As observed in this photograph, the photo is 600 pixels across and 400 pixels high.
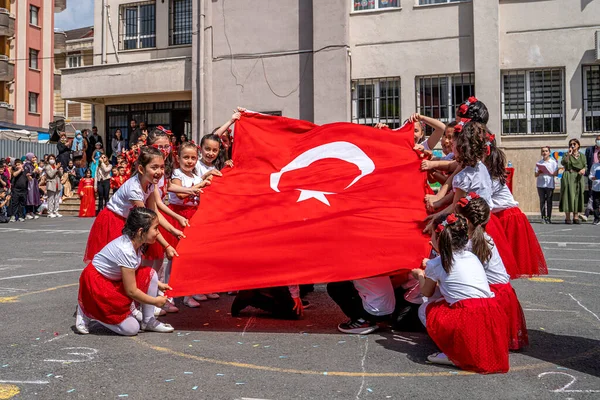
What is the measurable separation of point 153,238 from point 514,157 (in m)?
16.9

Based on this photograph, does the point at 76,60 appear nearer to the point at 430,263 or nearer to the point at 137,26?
the point at 137,26

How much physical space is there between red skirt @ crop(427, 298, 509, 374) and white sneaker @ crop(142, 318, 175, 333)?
7.29 feet

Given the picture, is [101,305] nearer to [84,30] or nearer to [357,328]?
[357,328]

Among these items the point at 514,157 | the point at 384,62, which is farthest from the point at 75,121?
the point at 514,157

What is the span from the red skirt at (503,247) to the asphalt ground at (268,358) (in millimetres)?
581

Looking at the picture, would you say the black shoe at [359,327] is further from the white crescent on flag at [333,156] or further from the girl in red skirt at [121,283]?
the girl in red skirt at [121,283]

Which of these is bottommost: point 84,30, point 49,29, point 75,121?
point 75,121

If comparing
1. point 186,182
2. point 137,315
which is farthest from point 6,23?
point 137,315

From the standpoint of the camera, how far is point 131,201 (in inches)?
242

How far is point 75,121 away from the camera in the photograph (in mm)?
55188

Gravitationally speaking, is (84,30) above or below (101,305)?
above

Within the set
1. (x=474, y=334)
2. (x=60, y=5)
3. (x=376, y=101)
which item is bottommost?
(x=474, y=334)

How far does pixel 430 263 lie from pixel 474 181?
32.0 inches

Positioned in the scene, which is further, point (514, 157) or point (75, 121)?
point (75, 121)
